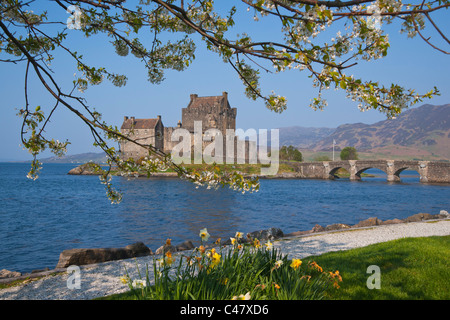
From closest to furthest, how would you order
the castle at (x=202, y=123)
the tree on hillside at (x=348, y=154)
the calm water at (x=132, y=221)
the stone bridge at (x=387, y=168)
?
the calm water at (x=132, y=221) < the stone bridge at (x=387, y=168) < the castle at (x=202, y=123) < the tree on hillside at (x=348, y=154)

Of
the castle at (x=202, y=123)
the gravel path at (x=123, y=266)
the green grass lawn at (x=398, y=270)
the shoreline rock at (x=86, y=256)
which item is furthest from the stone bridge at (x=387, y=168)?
the shoreline rock at (x=86, y=256)

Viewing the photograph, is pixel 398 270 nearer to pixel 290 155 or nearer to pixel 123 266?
pixel 123 266

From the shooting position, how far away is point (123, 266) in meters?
10.3

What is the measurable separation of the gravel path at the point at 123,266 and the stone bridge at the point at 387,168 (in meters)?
66.6

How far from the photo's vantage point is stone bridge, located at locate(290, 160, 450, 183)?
72.9m

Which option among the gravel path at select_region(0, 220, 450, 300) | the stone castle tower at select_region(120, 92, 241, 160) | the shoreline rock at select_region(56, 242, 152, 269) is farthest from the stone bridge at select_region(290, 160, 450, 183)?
the shoreline rock at select_region(56, 242, 152, 269)

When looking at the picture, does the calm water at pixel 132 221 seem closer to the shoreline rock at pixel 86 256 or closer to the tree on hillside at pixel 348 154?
the shoreline rock at pixel 86 256

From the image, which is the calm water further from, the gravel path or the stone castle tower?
the stone castle tower

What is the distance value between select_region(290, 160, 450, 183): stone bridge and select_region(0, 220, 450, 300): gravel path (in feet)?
219

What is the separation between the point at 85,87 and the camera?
722 cm

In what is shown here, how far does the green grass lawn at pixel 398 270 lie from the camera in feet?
20.0
